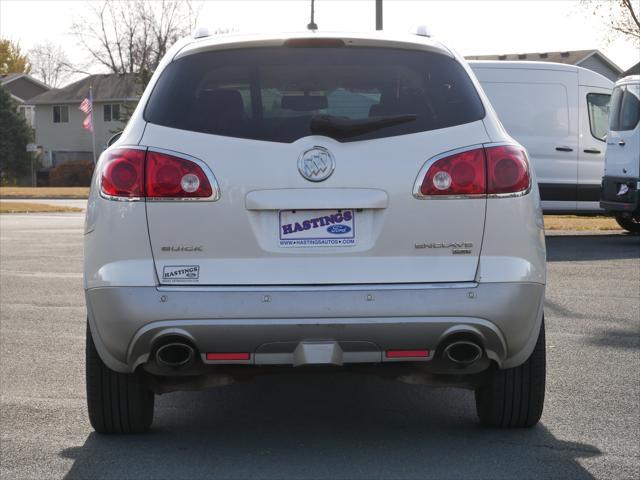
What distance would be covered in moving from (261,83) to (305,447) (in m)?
1.64

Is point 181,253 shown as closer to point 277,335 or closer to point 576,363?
point 277,335

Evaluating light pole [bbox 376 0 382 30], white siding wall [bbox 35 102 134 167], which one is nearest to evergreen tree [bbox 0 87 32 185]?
white siding wall [bbox 35 102 134 167]

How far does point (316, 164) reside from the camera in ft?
15.8

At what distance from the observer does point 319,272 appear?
4781 millimetres

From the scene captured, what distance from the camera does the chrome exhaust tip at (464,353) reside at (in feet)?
16.0

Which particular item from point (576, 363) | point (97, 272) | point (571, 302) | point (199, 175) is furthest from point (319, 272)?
point (571, 302)

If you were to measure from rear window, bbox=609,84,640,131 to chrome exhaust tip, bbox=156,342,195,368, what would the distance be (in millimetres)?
12733

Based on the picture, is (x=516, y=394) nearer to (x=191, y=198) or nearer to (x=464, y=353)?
(x=464, y=353)

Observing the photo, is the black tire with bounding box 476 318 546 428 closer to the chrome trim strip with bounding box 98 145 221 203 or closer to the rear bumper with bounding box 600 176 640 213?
the chrome trim strip with bounding box 98 145 221 203

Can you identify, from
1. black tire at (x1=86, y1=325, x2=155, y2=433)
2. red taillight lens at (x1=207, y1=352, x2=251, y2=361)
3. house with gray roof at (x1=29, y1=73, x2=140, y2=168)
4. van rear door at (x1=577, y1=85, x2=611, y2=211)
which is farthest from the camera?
house with gray roof at (x1=29, y1=73, x2=140, y2=168)

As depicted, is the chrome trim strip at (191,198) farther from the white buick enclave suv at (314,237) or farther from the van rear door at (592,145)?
the van rear door at (592,145)

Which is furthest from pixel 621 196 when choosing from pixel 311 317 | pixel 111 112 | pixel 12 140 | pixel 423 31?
pixel 111 112

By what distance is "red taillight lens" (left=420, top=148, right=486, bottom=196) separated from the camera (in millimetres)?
4859

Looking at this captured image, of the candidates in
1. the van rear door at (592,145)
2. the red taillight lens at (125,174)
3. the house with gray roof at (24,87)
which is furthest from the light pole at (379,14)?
the house with gray roof at (24,87)
